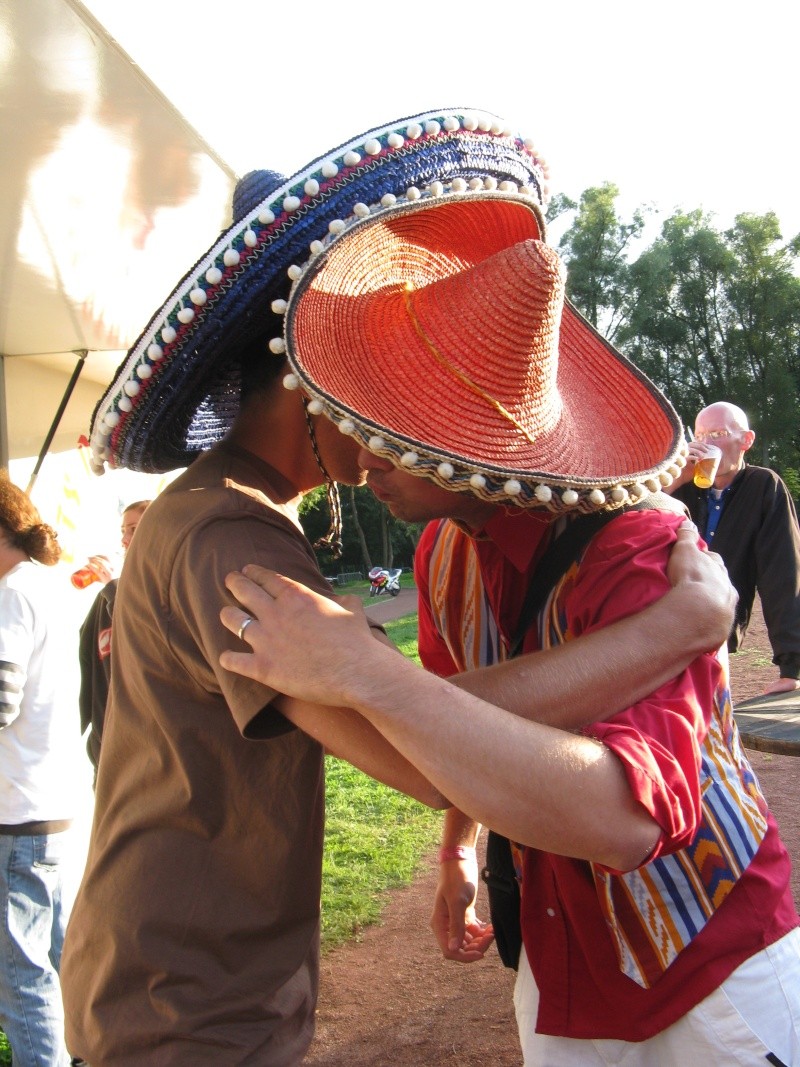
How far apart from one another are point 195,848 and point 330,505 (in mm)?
833

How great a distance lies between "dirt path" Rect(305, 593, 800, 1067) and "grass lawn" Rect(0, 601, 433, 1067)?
0.46ft

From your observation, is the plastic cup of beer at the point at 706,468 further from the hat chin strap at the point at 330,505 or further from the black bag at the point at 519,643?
the black bag at the point at 519,643

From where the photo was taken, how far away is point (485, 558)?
6.33ft

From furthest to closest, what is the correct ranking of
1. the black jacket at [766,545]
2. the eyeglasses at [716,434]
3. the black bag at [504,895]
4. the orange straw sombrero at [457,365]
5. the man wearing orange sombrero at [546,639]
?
the eyeglasses at [716,434], the black jacket at [766,545], the black bag at [504,895], the orange straw sombrero at [457,365], the man wearing orange sombrero at [546,639]

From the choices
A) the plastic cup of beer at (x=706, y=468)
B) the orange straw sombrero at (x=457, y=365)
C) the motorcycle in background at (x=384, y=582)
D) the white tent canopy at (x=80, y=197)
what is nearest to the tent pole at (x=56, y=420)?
the white tent canopy at (x=80, y=197)

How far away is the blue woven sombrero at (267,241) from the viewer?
1.44 m

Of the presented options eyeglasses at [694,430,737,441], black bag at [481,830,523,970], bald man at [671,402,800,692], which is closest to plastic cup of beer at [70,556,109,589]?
bald man at [671,402,800,692]

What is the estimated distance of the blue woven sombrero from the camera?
1.44m

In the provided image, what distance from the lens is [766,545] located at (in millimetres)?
Result: 5457

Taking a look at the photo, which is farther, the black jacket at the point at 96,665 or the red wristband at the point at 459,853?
the black jacket at the point at 96,665

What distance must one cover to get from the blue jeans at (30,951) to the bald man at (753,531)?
373 centimetres

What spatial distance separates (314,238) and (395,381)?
26 centimetres

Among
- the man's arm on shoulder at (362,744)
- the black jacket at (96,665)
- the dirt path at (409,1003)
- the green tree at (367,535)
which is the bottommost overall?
the green tree at (367,535)

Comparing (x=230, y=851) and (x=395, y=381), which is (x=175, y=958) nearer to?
(x=230, y=851)
